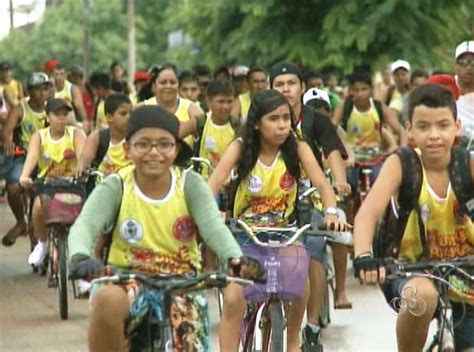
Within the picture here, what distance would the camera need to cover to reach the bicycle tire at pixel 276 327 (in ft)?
27.5

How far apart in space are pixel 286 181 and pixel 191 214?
6.53 ft

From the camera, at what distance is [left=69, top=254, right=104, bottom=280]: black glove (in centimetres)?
649

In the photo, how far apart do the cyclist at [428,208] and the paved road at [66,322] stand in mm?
4000

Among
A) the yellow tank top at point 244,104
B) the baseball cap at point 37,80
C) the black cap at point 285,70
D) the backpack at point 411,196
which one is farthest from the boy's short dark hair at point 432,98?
the baseball cap at point 37,80

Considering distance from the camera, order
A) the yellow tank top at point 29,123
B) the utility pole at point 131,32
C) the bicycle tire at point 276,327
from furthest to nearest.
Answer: the utility pole at point 131,32, the yellow tank top at point 29,123, the bicycle tire at point 276,327

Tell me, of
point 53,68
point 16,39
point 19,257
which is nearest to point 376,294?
point 19,257

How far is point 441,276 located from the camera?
6.67 meters

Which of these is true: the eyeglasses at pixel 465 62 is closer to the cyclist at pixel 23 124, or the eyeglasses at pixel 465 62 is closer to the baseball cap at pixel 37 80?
the cyclist at pixel 23 124

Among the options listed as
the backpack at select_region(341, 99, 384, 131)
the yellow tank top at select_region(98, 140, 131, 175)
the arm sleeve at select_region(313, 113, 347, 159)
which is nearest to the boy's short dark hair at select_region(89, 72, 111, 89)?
the backpack at select_region(341, 99, 384, 131)

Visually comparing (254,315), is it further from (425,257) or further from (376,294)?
(376,294)

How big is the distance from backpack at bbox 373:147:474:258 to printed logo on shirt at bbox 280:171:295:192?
1.99m

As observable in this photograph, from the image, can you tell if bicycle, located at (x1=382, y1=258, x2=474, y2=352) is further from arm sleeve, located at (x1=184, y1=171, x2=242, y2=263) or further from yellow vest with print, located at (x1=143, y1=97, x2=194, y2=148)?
A: yellow vest with print, located at (x1=143, y1=97, x2=194, y2=148)

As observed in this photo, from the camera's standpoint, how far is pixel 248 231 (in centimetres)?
848

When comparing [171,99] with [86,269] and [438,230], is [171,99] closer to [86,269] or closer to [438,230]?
[438,230]
